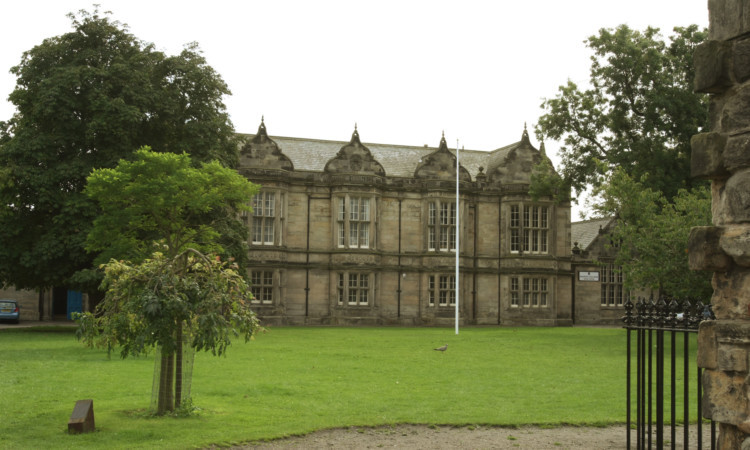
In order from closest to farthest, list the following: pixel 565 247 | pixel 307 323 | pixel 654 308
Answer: pixel 654 308 → pixel 307 323 → pixel 565 247

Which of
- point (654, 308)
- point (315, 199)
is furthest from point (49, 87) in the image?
point (654, 308)

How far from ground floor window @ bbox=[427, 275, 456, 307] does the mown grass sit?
769 inches

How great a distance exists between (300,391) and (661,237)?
56.9ft

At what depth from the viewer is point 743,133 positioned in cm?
644

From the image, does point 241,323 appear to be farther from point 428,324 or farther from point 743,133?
point 428,324

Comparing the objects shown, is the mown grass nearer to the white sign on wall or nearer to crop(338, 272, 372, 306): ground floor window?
crop(338, 272, 372, 306): ground floor window

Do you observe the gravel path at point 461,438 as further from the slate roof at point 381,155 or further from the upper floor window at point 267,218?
the slate roof at point 381,155

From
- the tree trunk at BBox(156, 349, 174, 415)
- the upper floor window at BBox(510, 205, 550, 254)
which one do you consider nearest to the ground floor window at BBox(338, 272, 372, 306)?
the upper floor window at BBox(510, 205, 550, 254)

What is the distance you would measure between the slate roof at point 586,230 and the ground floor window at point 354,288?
18.1 metres

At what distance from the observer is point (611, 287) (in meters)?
49.8

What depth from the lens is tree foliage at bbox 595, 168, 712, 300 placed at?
2678 centimetres

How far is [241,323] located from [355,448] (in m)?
3.30

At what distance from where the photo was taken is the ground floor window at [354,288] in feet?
146

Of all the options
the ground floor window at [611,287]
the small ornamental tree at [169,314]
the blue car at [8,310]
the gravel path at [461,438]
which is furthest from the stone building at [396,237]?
the gravel path at [461,438]
